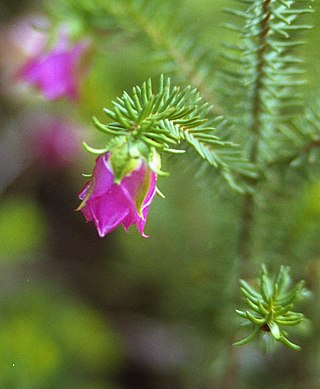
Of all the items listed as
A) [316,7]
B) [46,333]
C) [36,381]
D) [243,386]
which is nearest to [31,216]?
[46,333]

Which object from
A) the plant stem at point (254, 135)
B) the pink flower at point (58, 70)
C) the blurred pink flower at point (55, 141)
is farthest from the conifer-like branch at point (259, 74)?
the blurred pink flower at point (55, 141)

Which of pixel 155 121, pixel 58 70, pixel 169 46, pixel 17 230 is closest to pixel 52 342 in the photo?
pixel 17 230

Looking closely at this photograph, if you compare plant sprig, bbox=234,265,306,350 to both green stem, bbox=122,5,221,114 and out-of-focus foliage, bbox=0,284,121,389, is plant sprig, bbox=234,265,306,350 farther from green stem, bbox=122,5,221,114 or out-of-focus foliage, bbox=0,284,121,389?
out-of-focus foliage, bbox=0,284,121,389

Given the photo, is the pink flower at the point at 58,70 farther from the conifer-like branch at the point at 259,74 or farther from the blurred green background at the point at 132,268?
the conifer-like branch at the point at 259,74

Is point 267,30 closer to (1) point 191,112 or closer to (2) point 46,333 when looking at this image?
(1) point 191,112

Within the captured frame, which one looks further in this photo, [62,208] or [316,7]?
[62,208]

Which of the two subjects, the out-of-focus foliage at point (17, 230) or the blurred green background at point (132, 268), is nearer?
the blurred green background at point (132, 268)
